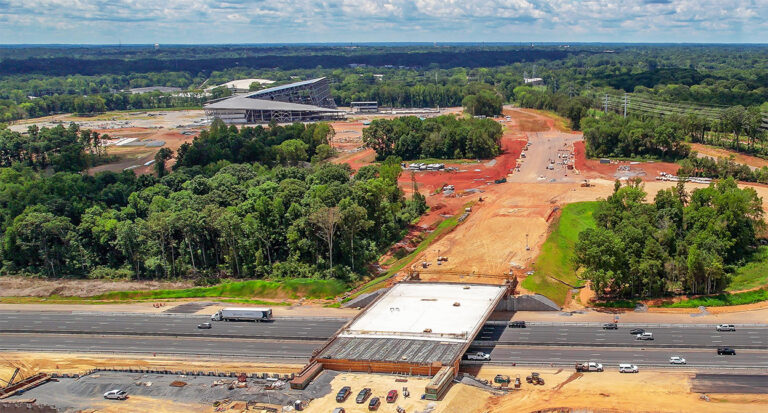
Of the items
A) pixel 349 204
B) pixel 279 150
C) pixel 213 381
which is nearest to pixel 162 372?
pixel 213 381

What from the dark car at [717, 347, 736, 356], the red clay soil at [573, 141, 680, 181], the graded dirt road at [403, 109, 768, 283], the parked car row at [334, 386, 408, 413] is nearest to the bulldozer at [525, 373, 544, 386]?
the parked car row at [334, 386, 408, 413]

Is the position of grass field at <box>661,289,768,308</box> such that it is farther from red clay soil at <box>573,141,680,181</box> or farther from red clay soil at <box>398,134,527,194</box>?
red clay soil at <box>573,141,680,181</box>

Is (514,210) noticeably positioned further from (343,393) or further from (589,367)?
(343,393)

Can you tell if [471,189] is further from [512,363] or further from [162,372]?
[162,372]

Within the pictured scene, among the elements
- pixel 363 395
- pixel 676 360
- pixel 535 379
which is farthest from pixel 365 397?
pixel 676 360

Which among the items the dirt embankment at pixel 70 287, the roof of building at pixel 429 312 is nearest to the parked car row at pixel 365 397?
the roof of building at pixel 429 312

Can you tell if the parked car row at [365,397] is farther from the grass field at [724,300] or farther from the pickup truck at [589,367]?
the grass field at [724,300]
